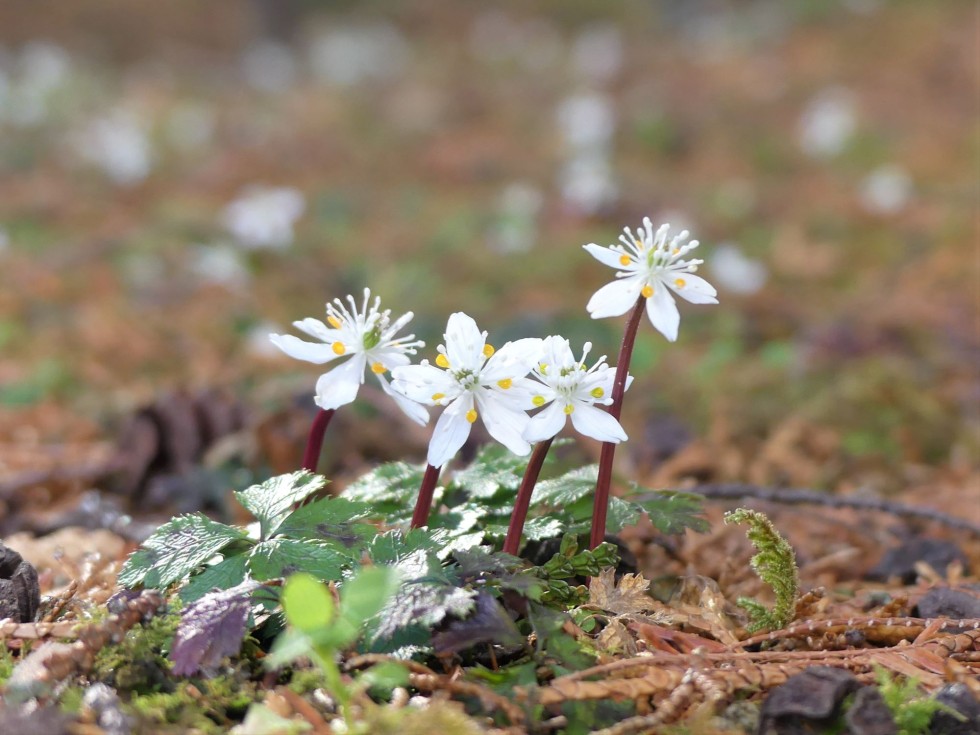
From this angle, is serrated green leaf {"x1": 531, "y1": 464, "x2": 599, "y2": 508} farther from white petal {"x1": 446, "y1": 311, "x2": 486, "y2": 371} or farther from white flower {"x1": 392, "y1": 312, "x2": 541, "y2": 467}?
white petal {"x1": 446, "y1": 311, "x2": 486, "y2": 371}

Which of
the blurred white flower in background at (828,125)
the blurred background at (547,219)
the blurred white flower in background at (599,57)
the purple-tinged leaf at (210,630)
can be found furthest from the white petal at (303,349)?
the blurred white flower in background at (599,57)

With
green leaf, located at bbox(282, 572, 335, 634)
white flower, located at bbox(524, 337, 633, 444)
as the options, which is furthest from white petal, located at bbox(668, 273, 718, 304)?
green leaf, located at bbox(282, 572, 335, 634)

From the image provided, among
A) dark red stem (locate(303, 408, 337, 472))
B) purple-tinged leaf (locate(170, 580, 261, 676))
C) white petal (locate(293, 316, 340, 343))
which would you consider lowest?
purple-tinged leaf (locate(170, 580, 261, 676))

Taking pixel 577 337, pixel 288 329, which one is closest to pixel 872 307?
pixel 577 337

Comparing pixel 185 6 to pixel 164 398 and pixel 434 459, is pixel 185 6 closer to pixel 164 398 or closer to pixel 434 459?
pixel 164 398

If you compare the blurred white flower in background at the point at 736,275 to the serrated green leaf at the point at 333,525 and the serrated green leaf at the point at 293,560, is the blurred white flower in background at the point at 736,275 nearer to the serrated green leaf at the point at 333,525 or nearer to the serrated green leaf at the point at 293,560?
the serrated green leaf at the point at 333,525
